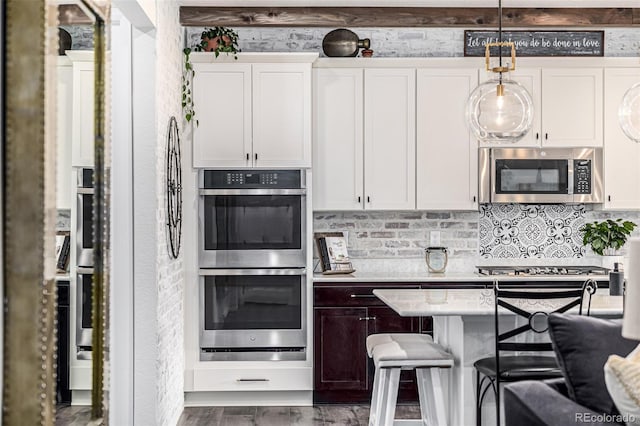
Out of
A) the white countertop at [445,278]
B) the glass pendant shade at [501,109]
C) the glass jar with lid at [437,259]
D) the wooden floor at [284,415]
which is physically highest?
the glass pendant shade at [501,109]

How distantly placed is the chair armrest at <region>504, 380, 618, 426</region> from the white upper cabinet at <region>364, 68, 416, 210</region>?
3.10 metres

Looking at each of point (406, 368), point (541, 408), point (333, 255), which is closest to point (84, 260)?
point (541, 408)

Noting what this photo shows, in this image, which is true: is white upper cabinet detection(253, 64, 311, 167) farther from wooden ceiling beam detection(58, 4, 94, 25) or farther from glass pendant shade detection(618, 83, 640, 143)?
wooden ceiling beam detection(58, 4, 94, 25)

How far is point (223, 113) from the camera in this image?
545cm

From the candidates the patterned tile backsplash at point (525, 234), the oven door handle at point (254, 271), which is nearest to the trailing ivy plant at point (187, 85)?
the oven door handle at point (254, 271)

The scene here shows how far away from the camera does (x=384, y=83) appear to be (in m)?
5.63

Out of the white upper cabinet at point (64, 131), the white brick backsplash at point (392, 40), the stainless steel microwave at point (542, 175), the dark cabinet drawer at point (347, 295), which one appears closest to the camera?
the white upper cabinet at point (64, 131)

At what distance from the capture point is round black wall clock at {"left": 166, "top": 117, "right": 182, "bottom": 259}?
467 centimetres

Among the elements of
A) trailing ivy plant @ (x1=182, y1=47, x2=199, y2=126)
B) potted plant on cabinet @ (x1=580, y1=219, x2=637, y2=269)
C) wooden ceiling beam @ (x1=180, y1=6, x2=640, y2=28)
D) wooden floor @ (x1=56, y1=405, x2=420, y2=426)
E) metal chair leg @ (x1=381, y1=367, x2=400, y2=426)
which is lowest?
wooden floor @ (x1=56, y1=405, x2=420, y2=426)

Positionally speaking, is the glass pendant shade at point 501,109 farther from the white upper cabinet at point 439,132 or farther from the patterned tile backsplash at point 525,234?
the patterned tile backsplash at point 525,234

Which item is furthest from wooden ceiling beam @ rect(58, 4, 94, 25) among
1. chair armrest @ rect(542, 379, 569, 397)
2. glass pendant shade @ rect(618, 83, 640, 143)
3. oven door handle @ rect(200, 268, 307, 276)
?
oven door handle @ rect(200, 268, 307, 276)

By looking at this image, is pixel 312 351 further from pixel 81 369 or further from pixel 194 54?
pixel 81 369

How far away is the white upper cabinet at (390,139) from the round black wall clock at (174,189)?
4.35 ft

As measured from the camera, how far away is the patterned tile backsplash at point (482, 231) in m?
5.98
